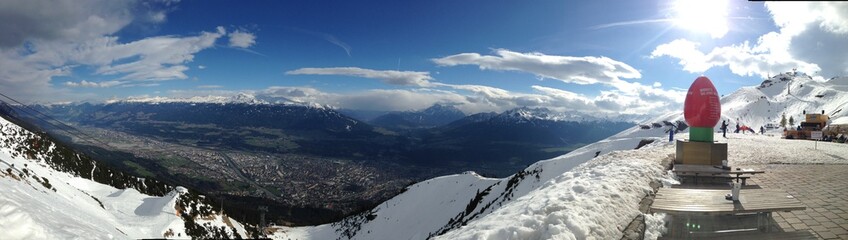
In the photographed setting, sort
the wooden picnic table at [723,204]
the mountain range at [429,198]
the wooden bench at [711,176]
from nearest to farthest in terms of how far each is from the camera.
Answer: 1. the wooden picnic table at [723,204]
2. the mountain range at [429,198]
3. the wooden bench at [711,176]

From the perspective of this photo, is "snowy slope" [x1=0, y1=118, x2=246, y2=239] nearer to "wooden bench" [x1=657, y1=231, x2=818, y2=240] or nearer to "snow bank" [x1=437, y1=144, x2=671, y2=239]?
"snow bank" [x1=437, y1=144, x2=671, y2=239]

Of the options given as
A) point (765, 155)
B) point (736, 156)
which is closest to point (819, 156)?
point (765, 155)

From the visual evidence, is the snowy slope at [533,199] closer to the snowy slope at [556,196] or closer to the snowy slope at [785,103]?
the snowy slope at [556,196]

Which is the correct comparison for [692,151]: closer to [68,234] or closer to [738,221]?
[738,221]

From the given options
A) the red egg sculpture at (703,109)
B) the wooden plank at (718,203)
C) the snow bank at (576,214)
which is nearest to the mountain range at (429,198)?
the snow bank at (576,214)

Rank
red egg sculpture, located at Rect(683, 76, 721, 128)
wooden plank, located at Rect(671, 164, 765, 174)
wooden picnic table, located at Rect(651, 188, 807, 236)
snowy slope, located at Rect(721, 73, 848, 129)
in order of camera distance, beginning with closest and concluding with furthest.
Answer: wooden picnic table, located at Rect(651, 188, 807, 236), wooden plank, located at Rect(671, 164, 765, 174), red egg sculpture, located at Rect(683, 76, 721, 128), snowy slope, located at Rect(721, 73, 848, 129)

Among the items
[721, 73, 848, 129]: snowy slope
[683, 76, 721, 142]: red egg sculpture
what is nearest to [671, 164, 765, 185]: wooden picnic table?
[683, 76, 721, 142]: red egg sculpture
